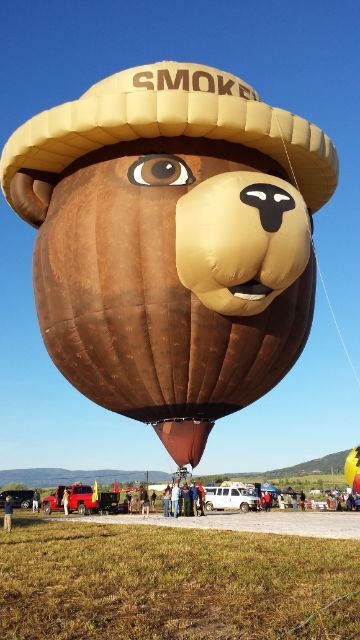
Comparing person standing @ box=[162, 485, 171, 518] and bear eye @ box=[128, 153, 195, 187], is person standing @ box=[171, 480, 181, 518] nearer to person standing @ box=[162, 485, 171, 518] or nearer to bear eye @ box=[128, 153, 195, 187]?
person standing @ box=[162, 485, 171, 518]

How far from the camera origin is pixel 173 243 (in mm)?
12773

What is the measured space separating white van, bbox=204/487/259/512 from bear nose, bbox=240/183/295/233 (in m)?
→ 18.8

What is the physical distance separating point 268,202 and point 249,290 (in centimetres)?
181

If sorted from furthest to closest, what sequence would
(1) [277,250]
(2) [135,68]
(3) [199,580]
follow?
(2) [135,68], (1) [277,250], (3) [199,580]

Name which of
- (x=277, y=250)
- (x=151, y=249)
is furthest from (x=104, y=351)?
(x=277, y=250)

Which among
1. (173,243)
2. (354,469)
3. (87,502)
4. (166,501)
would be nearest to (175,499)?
(166,501)

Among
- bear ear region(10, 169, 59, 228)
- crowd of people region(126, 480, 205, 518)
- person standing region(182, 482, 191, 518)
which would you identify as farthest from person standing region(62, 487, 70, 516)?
bear ear region(10, 169, 59, 228)

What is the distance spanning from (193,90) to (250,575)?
10454 mm

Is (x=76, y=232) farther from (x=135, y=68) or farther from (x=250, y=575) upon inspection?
(x=250, y=575)

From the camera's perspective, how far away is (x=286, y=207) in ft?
40.9

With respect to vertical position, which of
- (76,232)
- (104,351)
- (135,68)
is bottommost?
(104,351)

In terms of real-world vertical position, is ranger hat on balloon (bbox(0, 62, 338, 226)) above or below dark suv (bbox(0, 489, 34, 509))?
above

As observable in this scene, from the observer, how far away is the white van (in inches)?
1105

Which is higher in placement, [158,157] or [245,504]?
[158,157]
